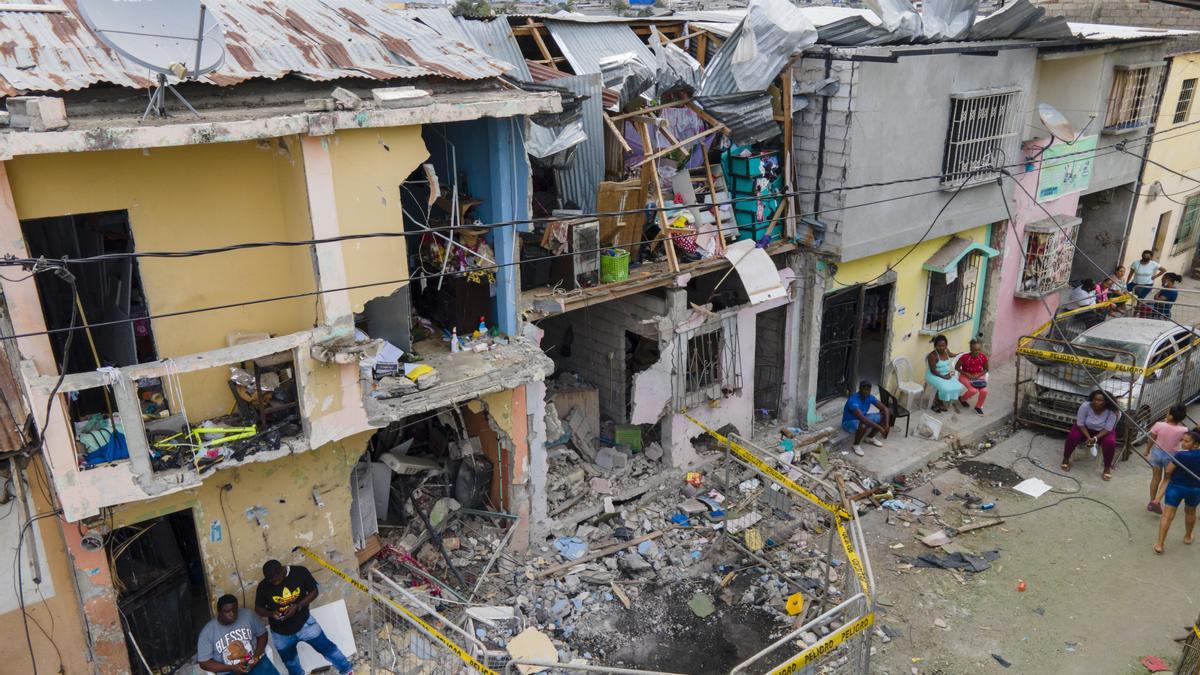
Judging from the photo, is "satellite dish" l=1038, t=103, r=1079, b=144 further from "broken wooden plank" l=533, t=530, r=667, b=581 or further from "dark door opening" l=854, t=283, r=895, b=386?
"broken wooden plank" l=533, t=530, r=667, b=581

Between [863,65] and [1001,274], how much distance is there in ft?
21.3

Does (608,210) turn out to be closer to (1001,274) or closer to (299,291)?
(299,291)

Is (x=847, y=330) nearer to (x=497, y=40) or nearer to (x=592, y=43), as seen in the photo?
(x=592, y=43)

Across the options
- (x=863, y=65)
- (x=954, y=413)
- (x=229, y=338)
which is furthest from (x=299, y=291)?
(x=954, y=413)

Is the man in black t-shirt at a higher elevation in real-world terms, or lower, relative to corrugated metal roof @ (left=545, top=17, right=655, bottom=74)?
lower

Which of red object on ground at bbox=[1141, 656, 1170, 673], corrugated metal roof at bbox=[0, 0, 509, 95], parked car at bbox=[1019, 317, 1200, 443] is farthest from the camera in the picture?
parked car at bbox=[1019, 317, 1200, 443]

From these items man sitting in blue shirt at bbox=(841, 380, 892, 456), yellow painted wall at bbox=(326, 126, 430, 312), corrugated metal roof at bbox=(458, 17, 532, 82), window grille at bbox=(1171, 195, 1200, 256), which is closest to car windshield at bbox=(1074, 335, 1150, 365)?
man sitting in blue shirt at bbox=(841, 380, 892, 456)

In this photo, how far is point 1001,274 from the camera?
16.7 meters

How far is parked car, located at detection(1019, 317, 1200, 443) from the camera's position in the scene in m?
13.7

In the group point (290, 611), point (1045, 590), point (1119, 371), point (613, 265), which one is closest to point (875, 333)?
point (1119, 371)

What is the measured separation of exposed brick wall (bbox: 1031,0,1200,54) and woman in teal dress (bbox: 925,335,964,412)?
967 centimetres

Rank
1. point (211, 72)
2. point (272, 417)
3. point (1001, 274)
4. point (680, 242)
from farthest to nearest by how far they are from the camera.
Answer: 1. point (1001, 274)
2. point (680, 242)
3. point (272, 417)
4. point (211, 72)

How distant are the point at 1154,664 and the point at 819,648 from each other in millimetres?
4739

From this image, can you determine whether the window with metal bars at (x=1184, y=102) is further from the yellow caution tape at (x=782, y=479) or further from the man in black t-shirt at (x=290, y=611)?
the man in black t-shirt at (x=290, y=611)
